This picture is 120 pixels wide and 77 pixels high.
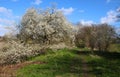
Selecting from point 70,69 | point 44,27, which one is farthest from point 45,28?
point 70,69

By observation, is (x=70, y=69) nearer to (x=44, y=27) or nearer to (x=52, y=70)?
(x=52, y=70)

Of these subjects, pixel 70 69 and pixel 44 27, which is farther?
pixel 44 27

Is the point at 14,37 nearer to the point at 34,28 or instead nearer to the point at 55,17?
the point at 34,28

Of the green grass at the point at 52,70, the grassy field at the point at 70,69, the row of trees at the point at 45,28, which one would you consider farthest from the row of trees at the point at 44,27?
the green grass at the point at 52,70

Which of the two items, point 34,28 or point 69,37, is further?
point 69,37

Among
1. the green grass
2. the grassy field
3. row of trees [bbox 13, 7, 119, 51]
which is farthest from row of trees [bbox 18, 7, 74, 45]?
the green grass

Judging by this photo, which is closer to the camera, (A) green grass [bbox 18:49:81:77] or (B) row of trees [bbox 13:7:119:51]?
(A) green grass [bbox 18:49:81:77]

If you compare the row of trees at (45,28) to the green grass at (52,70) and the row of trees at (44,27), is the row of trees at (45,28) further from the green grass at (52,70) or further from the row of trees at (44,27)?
the green grass at (52,70)

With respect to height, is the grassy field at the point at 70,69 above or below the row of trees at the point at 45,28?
below

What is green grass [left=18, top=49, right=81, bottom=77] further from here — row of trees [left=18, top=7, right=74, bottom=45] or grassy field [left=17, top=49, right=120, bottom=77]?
row of trees [left=18, top=7, right=74, bottom=45]

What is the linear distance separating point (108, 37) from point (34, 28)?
97.0ft

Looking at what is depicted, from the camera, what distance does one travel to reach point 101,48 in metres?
62.9

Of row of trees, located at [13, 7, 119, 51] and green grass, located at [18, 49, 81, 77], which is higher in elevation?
row of trees, located at [13, 7, 119, 51]

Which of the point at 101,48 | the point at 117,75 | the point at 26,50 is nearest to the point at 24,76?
the point at 117,75
